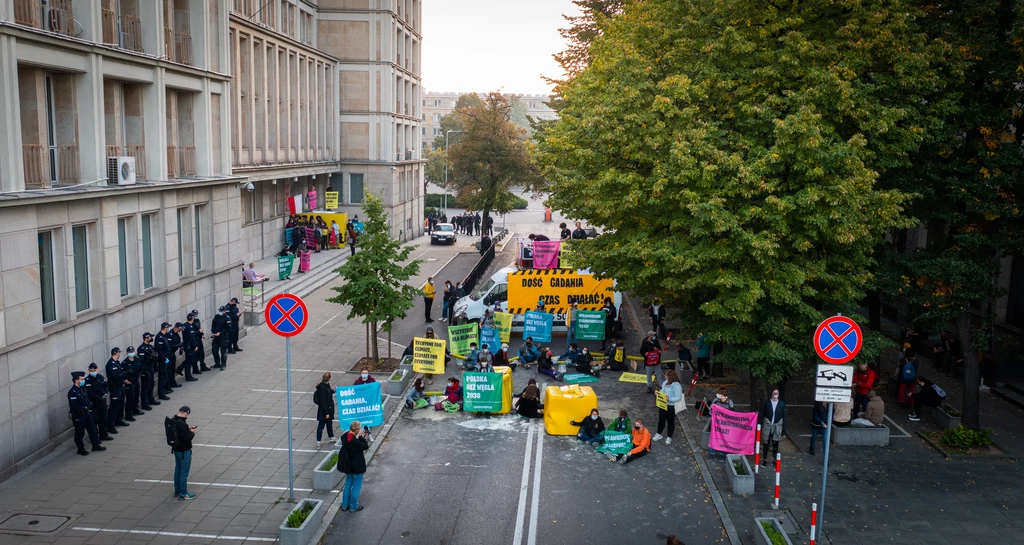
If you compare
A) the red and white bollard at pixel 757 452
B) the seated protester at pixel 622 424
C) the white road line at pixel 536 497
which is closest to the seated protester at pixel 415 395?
the white road line at pixel 536 497

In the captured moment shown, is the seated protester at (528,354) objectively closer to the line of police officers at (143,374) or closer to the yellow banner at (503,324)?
the yellow banner at (503,324)

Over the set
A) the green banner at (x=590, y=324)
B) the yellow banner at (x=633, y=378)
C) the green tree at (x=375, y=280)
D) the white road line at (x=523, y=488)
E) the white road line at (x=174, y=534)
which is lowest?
the white road line at (x=523, y=488)

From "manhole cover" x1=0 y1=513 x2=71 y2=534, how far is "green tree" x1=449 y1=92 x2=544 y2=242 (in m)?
44.8

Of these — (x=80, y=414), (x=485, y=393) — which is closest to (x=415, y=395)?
(x=485, y=393)

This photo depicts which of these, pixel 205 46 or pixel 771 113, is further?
pixel 205 46

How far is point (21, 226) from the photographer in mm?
16844

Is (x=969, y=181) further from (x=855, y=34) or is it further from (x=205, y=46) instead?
(x=205, y=46)

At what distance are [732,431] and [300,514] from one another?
9.01 m

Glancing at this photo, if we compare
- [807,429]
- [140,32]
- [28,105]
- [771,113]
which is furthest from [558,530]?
[140,32]

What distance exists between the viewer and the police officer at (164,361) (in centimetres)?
2136

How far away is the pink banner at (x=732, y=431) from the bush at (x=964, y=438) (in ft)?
16.2

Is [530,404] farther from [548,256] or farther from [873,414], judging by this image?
[548,256]

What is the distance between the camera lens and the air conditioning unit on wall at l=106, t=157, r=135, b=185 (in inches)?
846

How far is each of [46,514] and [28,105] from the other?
931cm
